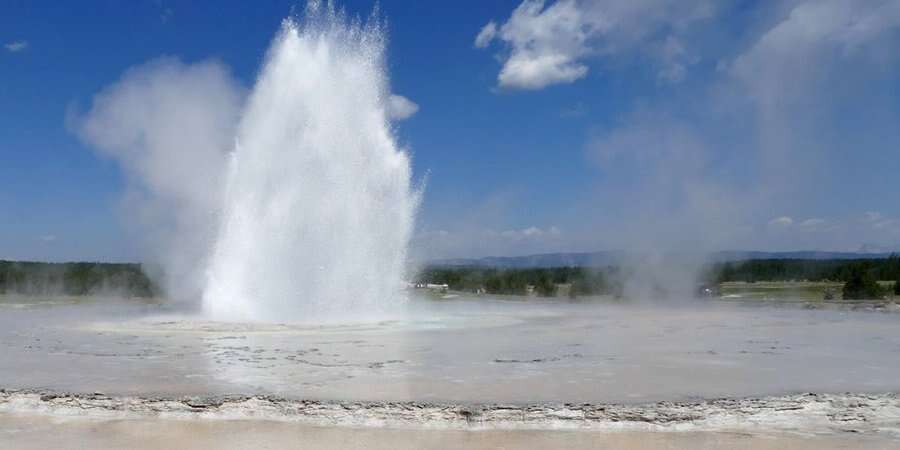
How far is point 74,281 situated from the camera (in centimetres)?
4244

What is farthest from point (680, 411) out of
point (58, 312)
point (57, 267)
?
point (57, 267)

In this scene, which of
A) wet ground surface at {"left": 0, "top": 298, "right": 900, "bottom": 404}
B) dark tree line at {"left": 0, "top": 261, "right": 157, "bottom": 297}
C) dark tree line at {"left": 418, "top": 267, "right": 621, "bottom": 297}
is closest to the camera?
wet ground surface at {"left": 0, "top": 298, "right": 900, "bottom": 404}

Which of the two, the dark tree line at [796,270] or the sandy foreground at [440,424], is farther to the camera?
the dark tree line at [796,270]

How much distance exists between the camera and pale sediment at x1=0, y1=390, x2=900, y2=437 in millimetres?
7344

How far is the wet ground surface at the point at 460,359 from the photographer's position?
9.08 m

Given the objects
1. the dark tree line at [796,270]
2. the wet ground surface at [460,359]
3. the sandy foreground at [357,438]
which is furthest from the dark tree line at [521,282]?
the sandy foreground at [357,438]

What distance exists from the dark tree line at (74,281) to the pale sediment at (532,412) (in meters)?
30.0

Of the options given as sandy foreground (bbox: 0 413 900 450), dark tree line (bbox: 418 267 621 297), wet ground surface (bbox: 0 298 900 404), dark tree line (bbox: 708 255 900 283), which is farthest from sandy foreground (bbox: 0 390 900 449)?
dark tree line (bbox: 708 255 900 283)

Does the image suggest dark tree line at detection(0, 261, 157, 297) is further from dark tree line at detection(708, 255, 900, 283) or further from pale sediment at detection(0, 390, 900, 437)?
pale sediment at detection(0, 390, 900, 437)

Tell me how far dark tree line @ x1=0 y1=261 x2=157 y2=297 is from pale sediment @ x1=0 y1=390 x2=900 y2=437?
3001cm

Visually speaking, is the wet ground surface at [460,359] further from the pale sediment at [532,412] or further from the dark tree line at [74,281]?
the dark tree line at [74,281]

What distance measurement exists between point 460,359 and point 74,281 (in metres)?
36.7

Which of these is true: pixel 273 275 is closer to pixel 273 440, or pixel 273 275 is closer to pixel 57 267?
pixel 273 440

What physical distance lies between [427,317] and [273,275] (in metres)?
4.08
